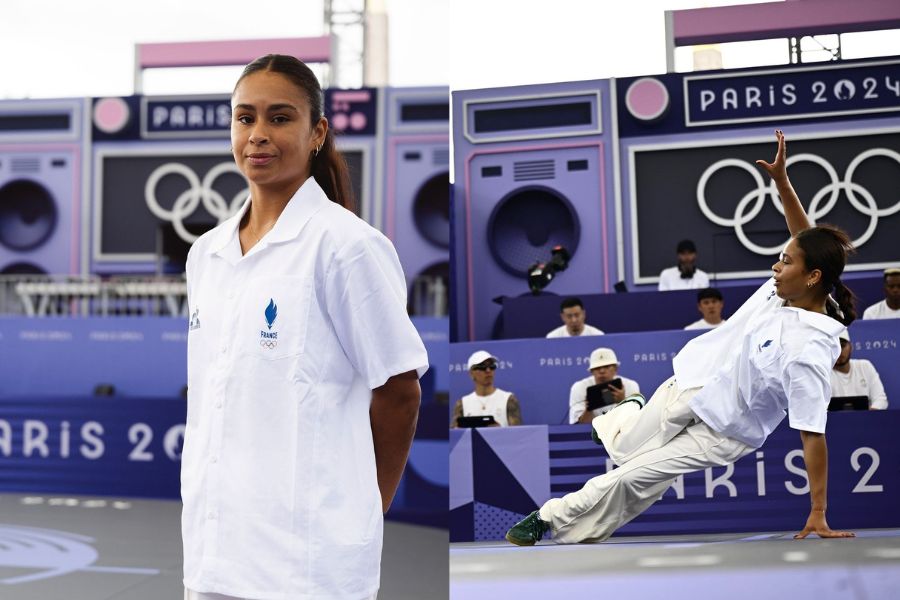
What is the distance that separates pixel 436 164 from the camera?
8.94m

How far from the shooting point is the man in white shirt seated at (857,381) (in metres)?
3.79

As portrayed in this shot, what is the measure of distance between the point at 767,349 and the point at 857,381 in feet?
2.61

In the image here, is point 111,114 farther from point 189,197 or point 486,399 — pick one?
point 486,399

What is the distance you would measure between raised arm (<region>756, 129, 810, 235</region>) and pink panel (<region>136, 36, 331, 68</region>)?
15.4ft

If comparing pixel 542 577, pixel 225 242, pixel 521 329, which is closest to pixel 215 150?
pixel 521 329

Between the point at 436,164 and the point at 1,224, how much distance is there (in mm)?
4580

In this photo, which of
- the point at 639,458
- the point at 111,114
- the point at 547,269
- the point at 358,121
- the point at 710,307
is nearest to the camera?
the point at 639,458

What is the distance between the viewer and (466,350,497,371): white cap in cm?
432

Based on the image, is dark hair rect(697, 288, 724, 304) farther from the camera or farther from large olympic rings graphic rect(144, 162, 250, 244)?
large olympic rings graphic rect(144, 162, 250, 244)

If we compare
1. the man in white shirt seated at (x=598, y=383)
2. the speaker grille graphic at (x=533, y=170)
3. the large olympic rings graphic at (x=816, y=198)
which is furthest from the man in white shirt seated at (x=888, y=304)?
the speaker grille graphic at (x=533, y=170)

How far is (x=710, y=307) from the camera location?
3996 mm

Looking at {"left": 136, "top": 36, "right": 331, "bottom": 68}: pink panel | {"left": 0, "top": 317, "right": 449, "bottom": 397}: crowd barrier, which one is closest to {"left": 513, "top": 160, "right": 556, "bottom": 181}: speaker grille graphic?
{"left": 136, "top": 36, "right": 331, "bottom": 68}: pink panel

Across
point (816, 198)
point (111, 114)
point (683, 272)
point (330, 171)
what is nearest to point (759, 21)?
point (816, 198)

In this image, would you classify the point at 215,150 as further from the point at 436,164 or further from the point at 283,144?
the point at 283,144
